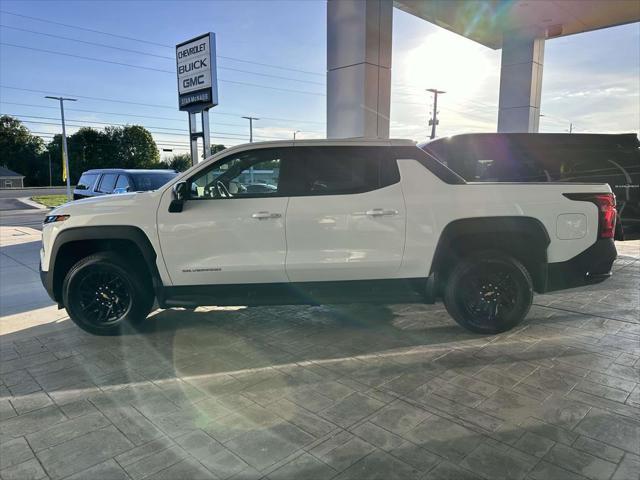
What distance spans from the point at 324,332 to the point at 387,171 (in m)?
1.78

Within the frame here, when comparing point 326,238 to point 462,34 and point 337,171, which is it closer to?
point 337,171

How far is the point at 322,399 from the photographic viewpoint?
334 centimetres

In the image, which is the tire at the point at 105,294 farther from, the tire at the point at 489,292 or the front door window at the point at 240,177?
the tire at the point at 489,292

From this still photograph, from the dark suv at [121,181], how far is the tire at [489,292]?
892 centimetres

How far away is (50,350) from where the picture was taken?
434 centimetres

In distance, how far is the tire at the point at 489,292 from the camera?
4441 mm

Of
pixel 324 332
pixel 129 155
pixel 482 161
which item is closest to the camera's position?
pixel 324 332

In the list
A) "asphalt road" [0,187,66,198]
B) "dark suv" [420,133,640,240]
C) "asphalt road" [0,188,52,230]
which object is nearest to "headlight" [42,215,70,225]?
"dark suv" [420,133,640,240]

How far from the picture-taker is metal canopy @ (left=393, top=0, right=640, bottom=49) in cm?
1072

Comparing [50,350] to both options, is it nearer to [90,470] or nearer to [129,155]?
[90,470]

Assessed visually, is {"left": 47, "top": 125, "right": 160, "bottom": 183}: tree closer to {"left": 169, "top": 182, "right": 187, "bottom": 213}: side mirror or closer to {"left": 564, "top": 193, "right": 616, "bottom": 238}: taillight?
{"left": 169, "top": 182, "right": 187, "bottom": 213}: side mirror

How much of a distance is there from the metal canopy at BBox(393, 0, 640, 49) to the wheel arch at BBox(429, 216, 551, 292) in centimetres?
791

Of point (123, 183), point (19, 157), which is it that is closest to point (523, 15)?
point (123, 183)

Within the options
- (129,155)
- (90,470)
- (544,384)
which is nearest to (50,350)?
(90,470)
